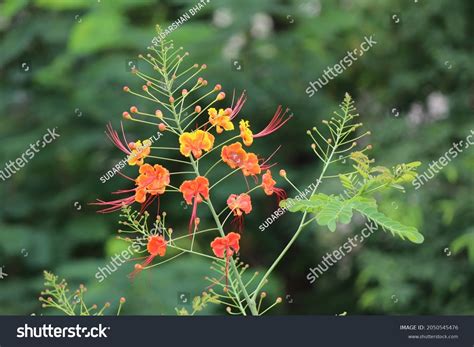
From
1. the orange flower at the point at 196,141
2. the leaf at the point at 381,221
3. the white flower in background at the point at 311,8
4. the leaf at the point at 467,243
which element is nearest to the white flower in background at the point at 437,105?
the leaf at the point at 467,243

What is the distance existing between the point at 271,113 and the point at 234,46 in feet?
1.58

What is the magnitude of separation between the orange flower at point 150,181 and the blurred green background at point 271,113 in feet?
8.65

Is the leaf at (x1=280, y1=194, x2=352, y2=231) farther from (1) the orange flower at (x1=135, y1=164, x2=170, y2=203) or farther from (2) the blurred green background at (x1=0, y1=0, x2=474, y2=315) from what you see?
(2) the blurred green background at (x1=0, y1=0, x2=474, y2=315)

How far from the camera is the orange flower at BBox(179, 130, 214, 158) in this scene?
1205 millimetres

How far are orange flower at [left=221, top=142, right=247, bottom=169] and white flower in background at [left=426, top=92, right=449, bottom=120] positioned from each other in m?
3.23

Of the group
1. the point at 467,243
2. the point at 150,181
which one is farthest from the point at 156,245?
the point at 467,243

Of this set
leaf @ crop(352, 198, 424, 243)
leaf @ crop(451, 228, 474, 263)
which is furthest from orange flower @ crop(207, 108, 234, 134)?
leaf @ crop(451, 228, 474, 263)

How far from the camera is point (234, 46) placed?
15.3 feet

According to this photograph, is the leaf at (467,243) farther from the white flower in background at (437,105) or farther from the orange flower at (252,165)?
the orange flower at (252,165)

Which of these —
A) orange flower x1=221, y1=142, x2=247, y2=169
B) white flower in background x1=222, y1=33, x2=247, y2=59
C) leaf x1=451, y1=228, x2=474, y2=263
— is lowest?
orange flower x1=221, y1=142, x2=247, y2=169

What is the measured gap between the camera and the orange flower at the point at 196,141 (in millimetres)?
1205

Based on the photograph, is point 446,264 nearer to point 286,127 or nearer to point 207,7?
point 286,127

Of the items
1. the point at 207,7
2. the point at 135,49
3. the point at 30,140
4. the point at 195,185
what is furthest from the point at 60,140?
the point at 195,185

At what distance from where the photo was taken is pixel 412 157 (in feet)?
13.4
